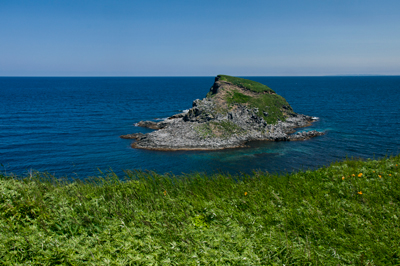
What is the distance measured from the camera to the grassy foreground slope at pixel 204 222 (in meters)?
5.78

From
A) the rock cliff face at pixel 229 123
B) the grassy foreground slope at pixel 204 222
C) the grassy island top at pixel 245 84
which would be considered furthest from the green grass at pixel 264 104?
the grassy foreground slope at pixel 204 222

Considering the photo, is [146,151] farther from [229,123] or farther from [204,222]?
[204,222]

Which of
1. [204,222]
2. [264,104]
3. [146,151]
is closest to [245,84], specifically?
[264,104]

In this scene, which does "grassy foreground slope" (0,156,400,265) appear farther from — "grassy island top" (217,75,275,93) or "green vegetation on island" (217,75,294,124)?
"grassy island top" (217,75,275,93)

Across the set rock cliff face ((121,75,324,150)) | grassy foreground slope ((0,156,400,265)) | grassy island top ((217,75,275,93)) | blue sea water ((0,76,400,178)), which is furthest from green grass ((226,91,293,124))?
grassy foreground slope ((0,156,400,265))

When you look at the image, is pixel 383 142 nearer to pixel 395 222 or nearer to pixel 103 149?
pixel 395 222

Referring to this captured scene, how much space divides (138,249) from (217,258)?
193 centimetres

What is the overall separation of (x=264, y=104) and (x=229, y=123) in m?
12.3

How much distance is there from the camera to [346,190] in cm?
960

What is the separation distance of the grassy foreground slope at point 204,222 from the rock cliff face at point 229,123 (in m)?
33.3

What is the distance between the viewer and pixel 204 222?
7.55 meters

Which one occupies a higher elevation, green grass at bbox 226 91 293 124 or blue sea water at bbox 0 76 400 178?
green grass at bbox 226 91 293 124

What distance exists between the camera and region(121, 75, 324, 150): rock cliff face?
147 ft

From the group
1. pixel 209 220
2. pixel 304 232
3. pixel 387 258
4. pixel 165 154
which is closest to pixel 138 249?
pixel 209 220
